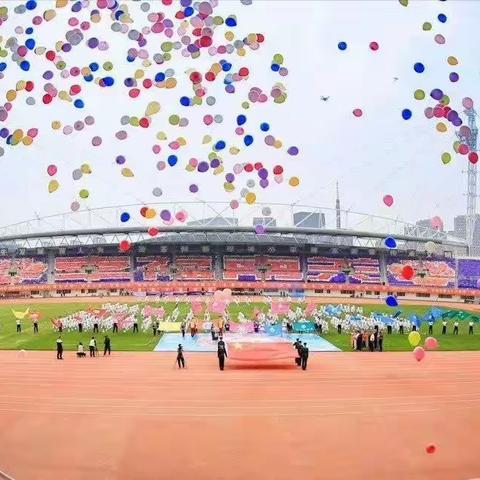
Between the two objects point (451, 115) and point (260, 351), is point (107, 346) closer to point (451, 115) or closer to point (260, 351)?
point (260, 351)

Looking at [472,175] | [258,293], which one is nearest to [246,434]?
[258,293]

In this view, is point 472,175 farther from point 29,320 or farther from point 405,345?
point 29,320

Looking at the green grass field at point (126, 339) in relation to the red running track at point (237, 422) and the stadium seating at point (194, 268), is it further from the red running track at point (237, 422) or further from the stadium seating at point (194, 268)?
the stadium seating at point (194, 268)

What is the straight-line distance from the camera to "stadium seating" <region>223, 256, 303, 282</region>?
186ft

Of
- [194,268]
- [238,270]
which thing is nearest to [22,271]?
[194,268]

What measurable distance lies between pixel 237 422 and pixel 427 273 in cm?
5034

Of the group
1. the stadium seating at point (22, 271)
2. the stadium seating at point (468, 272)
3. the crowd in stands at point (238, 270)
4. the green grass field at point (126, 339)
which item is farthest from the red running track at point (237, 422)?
the stadium seating at point (468, 272)

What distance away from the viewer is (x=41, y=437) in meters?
10.3

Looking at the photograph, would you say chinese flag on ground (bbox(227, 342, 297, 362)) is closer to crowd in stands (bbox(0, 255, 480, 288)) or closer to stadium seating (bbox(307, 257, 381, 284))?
crowd in stands (bbox(0, 255, 480, 288))

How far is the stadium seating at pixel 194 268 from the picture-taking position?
55906 mm

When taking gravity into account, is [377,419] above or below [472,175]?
below

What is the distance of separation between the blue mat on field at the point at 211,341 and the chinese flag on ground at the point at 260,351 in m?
0.53

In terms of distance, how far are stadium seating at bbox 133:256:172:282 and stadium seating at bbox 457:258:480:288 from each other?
31770 mm

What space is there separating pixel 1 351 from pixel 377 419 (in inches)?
621
